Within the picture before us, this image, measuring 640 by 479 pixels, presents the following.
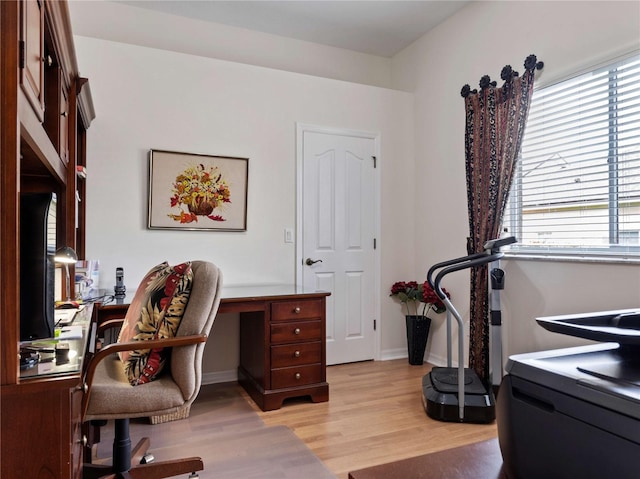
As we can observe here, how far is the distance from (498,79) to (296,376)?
270cm

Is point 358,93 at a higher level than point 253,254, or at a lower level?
higher

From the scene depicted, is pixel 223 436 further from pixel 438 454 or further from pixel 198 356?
pixel 438 454

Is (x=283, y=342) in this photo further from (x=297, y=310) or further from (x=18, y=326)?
(x=18, y=326)

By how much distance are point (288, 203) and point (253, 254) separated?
0.54 m

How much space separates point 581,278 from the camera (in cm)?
259

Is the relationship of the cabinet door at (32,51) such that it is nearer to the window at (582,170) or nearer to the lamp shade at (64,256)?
the lamp shade at (64,256)

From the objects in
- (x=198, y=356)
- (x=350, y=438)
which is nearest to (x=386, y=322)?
(x=350, y=438)

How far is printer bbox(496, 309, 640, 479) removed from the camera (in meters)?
0.52

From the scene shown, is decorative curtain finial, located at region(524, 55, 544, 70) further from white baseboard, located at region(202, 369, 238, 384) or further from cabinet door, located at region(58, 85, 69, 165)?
white baseboard, located at region(202, 369, 238, 384)

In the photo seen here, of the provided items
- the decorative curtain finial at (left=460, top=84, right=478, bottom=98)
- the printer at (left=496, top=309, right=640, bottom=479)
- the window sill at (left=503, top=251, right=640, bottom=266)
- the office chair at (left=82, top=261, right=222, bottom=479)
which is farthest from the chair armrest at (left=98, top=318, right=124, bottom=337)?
the decorative curtain finial at (left=460, top=84, right=478, bottom=98)

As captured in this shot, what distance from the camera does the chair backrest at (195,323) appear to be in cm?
181

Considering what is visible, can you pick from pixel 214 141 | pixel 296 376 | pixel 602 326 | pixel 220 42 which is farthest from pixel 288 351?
pixel 220 42

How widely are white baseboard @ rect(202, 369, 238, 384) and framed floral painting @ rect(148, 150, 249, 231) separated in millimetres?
1158

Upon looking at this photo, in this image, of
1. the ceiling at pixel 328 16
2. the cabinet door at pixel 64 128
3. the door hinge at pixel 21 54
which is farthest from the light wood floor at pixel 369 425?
the ceiling at pixel 328 16
